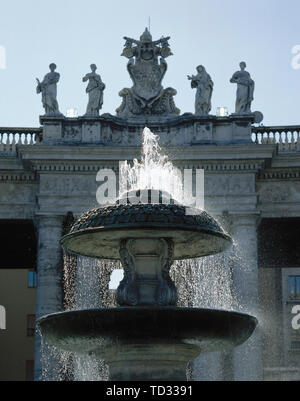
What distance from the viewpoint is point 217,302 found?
124 ft

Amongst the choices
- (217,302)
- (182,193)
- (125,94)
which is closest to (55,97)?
(125,94)

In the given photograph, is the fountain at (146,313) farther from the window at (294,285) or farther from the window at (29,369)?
the window at (294,285)

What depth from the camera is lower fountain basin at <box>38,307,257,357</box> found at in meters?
18.9

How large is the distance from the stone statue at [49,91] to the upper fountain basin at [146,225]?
1963cm

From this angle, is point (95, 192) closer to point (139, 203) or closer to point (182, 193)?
point (182, 193)

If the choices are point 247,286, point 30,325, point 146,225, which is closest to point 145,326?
point 146,225

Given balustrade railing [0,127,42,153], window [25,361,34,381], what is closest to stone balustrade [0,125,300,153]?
balustrade railing [0,127,42,153]

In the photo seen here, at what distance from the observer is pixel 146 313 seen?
18781 millimetres

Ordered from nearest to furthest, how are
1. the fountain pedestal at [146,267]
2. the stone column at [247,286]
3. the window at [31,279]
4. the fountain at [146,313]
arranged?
1. the fountain at [146,313]
2. the fountain pedestal at [146,267]
3. the stone column at [247,286]
4. the window at [31,279]

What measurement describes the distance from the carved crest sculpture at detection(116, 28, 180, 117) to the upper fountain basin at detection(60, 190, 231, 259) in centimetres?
2031

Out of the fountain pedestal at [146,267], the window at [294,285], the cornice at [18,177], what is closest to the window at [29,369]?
the window at [294,285]

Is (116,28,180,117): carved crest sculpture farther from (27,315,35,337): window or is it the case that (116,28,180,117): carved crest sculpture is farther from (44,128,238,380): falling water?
(27,315,35,337): window

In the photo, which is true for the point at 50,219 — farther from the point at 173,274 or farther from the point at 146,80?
the point at 146,80

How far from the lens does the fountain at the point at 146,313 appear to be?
747 inches
